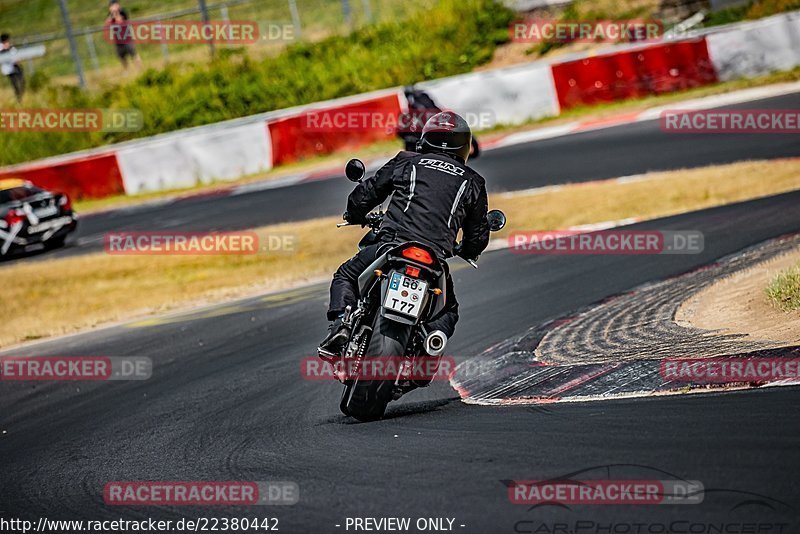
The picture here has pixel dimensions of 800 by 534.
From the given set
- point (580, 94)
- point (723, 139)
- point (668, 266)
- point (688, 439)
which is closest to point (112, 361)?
point (668, 266)

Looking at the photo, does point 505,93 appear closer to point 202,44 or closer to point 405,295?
point 202,44

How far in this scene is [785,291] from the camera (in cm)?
698

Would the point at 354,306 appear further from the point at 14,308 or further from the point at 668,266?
the point at 14,308

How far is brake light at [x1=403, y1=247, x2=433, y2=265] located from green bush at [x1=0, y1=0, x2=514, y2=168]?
2215 centimetres

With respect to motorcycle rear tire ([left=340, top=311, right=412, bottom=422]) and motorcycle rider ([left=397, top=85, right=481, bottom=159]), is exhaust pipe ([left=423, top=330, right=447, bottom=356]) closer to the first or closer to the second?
motorcycle rear tire ([left=340, top=311, right=412, bottom=422])

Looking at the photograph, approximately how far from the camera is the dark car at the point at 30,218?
19.0 meters

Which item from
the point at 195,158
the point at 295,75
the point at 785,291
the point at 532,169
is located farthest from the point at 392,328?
the point at 295,75

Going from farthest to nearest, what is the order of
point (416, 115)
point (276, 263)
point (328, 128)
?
1. point (328, 128)
2. point (416, 115)
3. point (276, 263)

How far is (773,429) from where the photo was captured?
4309 mm

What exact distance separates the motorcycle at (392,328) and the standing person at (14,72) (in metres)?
26.3

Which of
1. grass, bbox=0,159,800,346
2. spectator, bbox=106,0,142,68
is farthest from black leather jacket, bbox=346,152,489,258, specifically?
spectator, bbox=106,0,142,68

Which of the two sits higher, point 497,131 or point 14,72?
point 14,72

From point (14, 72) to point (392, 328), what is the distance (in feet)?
89.3

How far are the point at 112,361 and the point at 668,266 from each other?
4.97 meters
